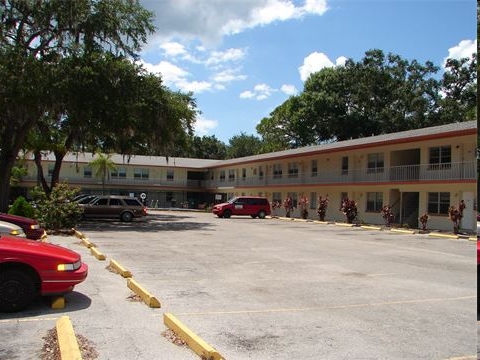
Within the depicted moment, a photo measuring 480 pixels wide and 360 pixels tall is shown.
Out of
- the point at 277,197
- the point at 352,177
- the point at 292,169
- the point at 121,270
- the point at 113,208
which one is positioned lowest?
the point at 121,270

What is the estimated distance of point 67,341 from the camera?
5879 mm

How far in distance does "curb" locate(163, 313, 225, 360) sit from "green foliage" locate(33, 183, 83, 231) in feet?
51.1

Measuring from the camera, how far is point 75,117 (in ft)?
84.9

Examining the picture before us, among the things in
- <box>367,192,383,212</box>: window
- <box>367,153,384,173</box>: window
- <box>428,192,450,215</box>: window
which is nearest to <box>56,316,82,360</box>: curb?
<box>428,192,450,215</box>: window

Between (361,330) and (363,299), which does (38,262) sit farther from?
(363,299)

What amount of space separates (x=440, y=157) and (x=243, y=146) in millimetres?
73478

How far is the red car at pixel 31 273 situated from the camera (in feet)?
24.9

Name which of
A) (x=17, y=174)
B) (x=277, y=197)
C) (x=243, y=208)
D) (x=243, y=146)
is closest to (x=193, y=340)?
(x=243, y=208)

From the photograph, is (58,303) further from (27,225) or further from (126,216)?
(126,216)

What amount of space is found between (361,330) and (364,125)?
60225mm

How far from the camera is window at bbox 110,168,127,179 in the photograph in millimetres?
64188

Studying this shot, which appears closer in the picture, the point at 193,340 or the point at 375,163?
the point at 193,340

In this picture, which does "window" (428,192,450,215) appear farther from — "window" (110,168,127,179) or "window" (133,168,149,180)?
"window" (110,168,127,179)

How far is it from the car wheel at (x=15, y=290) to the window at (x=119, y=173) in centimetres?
5747
